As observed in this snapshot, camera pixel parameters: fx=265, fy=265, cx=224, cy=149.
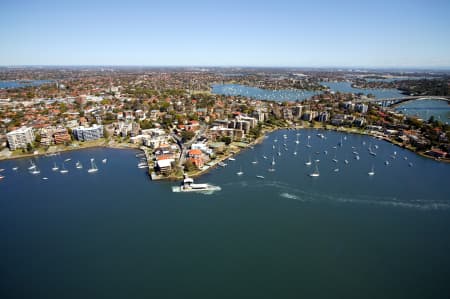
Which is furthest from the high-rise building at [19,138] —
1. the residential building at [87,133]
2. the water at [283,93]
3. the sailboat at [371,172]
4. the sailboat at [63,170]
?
the water at [283,93]

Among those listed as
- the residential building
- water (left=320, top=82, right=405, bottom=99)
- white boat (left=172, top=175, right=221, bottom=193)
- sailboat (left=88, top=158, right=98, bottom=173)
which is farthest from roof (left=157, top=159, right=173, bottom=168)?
water (left=320, top=82, right=405, bottom=99)

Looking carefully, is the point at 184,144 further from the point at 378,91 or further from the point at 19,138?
the point at 378,91

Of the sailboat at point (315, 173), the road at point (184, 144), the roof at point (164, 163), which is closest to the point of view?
the roof at point (164, 163)

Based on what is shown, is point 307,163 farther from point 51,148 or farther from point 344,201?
point 51,148

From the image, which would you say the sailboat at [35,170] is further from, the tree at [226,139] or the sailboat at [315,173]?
the sailboat at [315,173]

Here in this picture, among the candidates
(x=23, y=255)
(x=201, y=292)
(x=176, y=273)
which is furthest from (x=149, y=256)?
(x=23, y=255)

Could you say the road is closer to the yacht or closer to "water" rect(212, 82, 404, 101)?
the yacht
